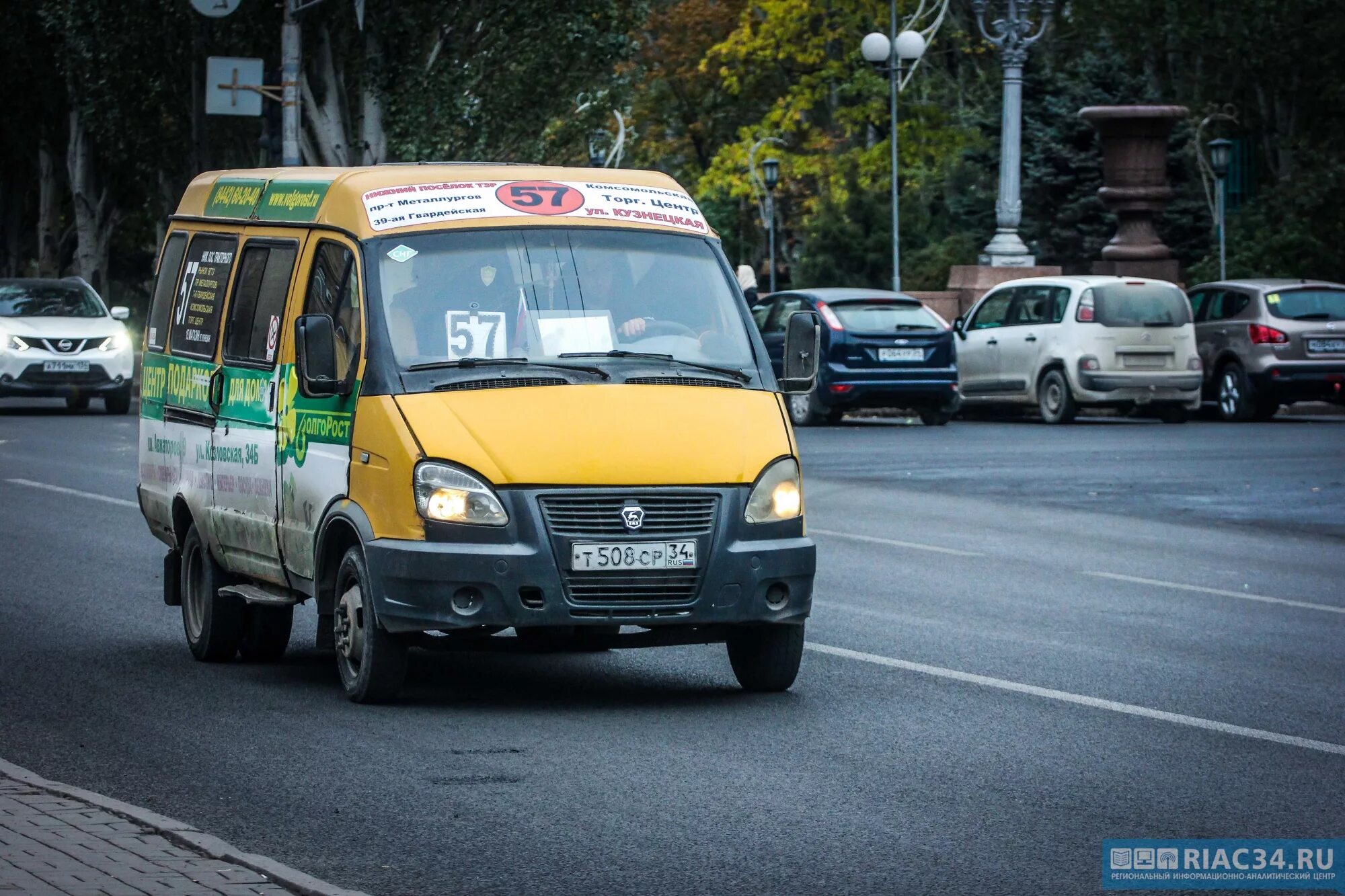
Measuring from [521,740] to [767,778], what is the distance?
1132 millimetres

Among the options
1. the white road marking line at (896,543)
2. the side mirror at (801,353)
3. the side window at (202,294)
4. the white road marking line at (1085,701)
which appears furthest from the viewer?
the white road marking line at (896,543)

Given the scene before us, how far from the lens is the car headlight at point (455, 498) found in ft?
29.1

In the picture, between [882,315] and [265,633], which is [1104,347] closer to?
[882,315]

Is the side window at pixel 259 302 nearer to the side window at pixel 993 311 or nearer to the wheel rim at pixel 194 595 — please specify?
the wheel rim at pixel 194 595

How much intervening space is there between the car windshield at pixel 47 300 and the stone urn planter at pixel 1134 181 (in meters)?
16.8

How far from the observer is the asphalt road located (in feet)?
22.3

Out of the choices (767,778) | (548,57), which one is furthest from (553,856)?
(548,57)

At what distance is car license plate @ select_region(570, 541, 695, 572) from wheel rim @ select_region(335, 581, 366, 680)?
917 millimetres

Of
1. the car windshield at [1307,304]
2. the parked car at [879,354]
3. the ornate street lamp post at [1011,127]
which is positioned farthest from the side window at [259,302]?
the ornate street lamp post at [1011,127]

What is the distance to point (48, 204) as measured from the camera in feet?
177

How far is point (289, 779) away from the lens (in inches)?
309

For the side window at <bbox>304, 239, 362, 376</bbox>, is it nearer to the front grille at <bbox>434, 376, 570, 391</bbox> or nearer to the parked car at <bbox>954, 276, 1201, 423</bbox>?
the front grille at <bbox>434, 376, 570, 391</bbox>

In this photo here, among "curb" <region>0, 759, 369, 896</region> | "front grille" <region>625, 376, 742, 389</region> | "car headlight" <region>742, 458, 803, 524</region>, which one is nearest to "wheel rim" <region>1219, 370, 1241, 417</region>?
"front grille" <region>625, 376, 742, 389</region>

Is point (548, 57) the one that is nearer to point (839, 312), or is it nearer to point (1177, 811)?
point (839, 312)
